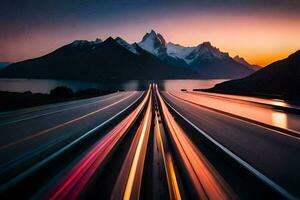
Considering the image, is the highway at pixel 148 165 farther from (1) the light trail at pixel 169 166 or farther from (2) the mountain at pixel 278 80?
(2) the mountain at pixel 278 80

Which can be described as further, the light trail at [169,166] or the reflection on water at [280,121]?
the reflection on water at [280,121]

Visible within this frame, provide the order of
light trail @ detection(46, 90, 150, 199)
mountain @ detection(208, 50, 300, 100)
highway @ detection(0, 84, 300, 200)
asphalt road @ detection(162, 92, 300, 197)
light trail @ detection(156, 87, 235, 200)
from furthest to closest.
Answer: mountain @ detection(208, 50, 300, 100) < asphalt road @ detection(162, 92, 300, 197) < highway @ detection(0, 84, 300, 200) < light trail @ detection(156, 87, 235, 200) < light trail @ detection(46, 90, 150, 199)

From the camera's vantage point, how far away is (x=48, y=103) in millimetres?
29094

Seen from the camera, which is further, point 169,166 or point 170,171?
point 169,166

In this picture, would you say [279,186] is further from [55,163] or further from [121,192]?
[55,163]

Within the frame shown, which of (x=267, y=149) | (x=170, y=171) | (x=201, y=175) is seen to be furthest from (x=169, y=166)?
(x=267, y=149)

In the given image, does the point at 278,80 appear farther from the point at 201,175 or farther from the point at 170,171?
the point at 201,175

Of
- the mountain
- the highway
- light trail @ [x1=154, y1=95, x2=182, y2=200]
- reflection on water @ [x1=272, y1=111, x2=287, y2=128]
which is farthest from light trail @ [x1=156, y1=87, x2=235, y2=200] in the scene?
the mountain

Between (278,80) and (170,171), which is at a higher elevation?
(278,80)

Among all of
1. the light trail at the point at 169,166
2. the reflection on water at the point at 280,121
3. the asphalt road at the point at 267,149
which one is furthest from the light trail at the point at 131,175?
the reflection on water at the point at 280,121

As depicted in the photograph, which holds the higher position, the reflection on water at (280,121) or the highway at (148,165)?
the highway at (148,165)

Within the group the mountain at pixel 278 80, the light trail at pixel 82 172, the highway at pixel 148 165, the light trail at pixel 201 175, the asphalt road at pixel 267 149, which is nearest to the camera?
the light trail at pixel 82 172

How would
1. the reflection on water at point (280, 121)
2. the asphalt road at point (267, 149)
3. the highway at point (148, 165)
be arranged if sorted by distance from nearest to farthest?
1. the highway at point (148, 165)
2. the asphalt road at point (267, 149)
3. the reflection on water at point (280, 121)

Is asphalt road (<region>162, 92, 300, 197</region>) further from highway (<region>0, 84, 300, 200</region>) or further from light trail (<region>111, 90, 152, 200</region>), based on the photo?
light trail (<region>111, 90, 152, 200</region>)
